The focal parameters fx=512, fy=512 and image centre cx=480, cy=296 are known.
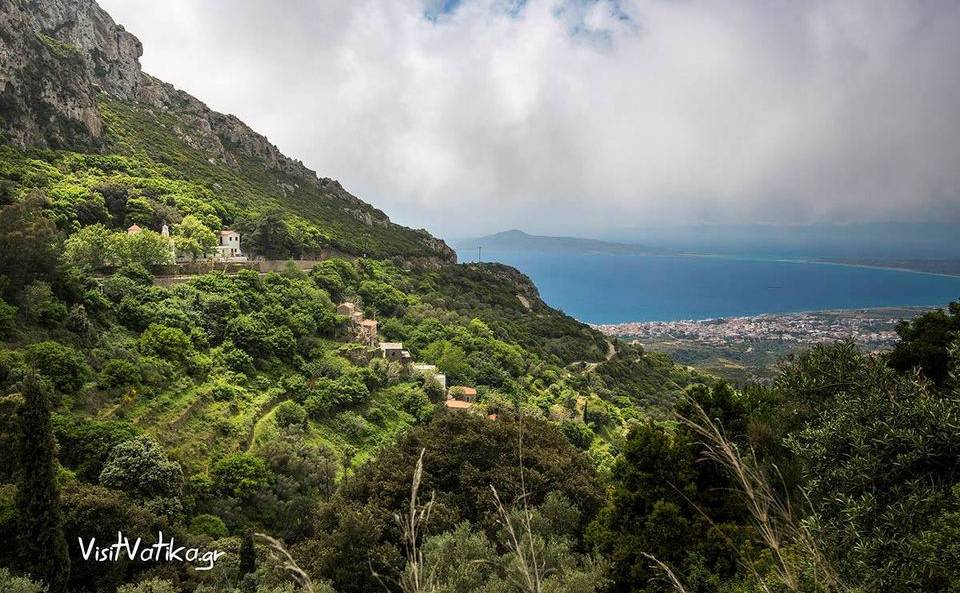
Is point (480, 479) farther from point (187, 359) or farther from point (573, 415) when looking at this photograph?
point (573, 415)

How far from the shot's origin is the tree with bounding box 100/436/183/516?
36.2ft

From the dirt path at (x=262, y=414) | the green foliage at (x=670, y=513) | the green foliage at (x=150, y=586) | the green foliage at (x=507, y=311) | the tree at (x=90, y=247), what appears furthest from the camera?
the green foliage at (x=507, y=311)

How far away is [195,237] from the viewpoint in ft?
93.6

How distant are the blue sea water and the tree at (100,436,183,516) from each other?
347 feet

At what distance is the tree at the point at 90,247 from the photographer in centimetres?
2092

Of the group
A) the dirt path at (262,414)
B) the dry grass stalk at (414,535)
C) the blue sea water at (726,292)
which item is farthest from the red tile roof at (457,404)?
the blue sea water at (726,292)

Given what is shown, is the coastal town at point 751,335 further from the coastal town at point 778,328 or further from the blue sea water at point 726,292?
the blue sea water at point 726,292

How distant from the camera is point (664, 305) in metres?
134

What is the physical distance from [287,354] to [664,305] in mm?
125790

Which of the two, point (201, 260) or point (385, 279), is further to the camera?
point (385, 279)

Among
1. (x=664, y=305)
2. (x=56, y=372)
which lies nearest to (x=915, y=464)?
(x=56, y=372)

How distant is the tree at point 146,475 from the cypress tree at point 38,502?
2.47 metres

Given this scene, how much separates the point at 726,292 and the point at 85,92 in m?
155

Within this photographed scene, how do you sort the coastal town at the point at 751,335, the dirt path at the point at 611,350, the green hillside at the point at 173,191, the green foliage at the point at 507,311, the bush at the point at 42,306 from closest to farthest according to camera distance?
1. the bush at the point at 42,306
2. the green hillside at the point at 173,191
3. the green foliage at the point at 507,311
4. the dirt path at the point at 611,350
5. the coastal town at the point at 751,335
